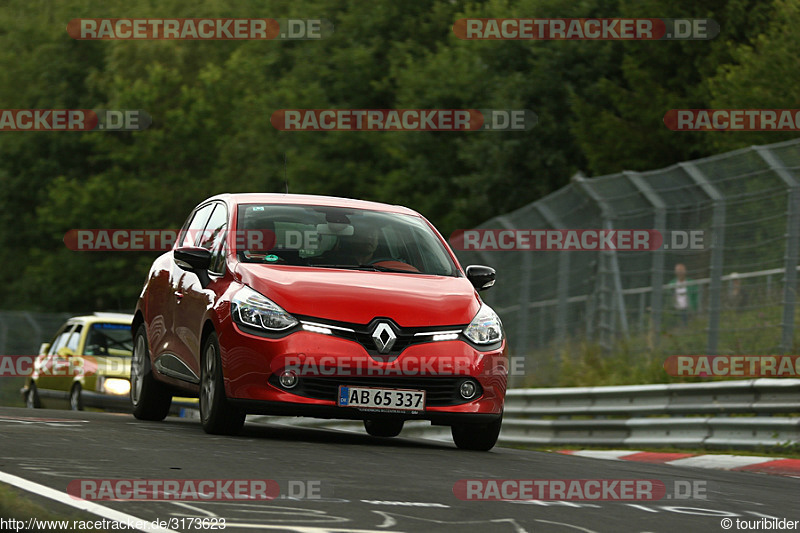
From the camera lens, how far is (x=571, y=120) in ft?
152

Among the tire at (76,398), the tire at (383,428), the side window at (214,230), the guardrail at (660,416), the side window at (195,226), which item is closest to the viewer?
the side window at (214,230)

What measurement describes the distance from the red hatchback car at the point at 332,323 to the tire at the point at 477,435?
11 mm

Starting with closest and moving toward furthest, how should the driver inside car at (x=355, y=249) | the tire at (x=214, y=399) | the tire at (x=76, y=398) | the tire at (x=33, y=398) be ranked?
the tire at (x=214, y=399)
the driver inside car at (x=355, y=249)
the tire at (x=76, y=398)
the tire at (x=33, y=398)

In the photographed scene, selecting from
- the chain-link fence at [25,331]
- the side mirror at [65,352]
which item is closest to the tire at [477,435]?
the side mirror at [65,352]

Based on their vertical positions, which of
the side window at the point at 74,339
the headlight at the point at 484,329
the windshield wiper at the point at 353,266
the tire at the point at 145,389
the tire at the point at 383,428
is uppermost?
the windshield wiper at the point at 353,266

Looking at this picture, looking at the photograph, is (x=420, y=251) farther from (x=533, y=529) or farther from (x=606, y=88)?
(x=606, y=88)

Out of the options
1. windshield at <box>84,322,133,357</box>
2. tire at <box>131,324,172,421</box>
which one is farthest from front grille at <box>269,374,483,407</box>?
windshield at <box>84,322,133,357</box>

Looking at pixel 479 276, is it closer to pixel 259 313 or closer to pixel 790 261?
pixel 259 313

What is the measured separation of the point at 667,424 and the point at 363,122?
1524 inches

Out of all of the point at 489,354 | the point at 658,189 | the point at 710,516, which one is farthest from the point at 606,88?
the point at 710,516

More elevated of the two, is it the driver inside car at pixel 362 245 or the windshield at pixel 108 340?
the driver inside car at pixel 362 245

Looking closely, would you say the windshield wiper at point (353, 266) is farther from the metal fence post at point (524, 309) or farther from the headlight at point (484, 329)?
the metal fence post at point (524, 309)

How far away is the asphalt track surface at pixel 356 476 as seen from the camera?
6.41 meters

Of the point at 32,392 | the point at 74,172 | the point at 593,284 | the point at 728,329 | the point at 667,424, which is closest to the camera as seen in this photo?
the point at 667,424
